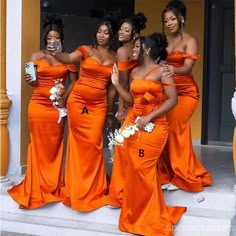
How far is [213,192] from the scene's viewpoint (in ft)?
16.9

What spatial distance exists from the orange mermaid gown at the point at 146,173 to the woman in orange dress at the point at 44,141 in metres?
0.93

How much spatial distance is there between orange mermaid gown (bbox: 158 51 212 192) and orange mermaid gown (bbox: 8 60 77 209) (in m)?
1.08

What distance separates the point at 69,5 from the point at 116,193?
359 cm

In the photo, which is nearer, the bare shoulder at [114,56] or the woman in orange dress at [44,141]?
the bare shoulder at [114,56]

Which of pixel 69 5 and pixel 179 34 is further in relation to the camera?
pixel 69 5

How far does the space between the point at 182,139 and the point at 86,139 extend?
0.90m

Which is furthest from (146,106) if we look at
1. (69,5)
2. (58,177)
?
(69,5)

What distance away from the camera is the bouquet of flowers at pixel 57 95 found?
5.41 m

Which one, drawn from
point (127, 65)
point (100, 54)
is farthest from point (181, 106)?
point (100, 54)

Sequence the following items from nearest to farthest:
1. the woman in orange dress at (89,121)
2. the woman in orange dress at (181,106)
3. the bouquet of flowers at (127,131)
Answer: the bouquet of flowers at (127,131), the woman in orange dress at (181,106), the woman in orange dress at (89,121)

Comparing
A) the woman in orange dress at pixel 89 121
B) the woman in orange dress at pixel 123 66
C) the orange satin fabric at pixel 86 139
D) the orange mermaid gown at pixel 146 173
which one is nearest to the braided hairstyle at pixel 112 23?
the woman in orange dress at pixel 89 121

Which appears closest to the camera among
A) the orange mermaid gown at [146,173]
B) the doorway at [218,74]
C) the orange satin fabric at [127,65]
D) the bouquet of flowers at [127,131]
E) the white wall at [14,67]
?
the bouquet of flowers at [127,131]

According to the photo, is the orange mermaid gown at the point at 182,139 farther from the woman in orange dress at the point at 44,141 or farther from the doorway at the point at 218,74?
the doorway at the point at 218,74

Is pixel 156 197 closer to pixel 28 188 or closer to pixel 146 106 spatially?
pixel 146 106
